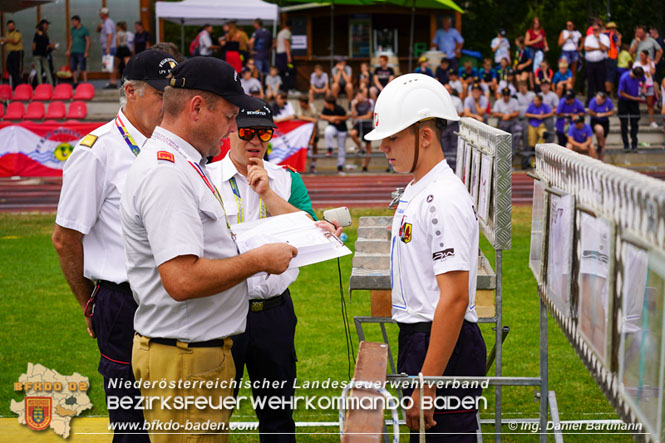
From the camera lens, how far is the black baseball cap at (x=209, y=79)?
10.3 feet

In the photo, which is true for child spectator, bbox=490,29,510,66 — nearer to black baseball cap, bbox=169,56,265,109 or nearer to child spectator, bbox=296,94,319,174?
child spectator, bbox=296,94,319,174

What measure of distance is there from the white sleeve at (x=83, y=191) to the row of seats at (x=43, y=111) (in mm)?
21884

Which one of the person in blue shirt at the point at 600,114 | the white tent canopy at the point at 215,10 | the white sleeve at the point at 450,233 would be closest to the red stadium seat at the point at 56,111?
the white tent canopy at the point at 215,10

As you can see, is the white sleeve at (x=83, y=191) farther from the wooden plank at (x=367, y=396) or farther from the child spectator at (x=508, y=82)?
the child spectator at (x=508, y=82)

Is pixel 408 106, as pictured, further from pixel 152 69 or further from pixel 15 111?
pixel 15 111

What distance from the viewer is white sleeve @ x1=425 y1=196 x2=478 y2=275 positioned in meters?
3.23

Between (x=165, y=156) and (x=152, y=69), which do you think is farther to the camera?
(x=152, y=69)

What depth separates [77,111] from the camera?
25.0m

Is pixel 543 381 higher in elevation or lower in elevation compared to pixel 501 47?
lower

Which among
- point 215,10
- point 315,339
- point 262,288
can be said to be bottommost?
point 315,339

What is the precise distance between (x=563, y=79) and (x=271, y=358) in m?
21.7

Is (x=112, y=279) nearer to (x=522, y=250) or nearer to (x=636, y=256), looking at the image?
(x=636, y=256)

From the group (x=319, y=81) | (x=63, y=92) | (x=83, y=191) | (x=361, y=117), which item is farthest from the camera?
(x=63, y=92)

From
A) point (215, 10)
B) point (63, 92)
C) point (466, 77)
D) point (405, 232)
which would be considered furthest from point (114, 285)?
point (63, 92)
